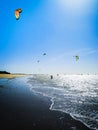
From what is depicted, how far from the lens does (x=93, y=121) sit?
1062 cm

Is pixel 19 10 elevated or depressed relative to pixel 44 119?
elevated

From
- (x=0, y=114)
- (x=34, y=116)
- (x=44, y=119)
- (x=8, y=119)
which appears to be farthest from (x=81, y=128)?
(x=0, y=114)

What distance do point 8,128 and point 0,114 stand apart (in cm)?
319

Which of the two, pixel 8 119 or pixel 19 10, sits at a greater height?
pixel 19 10

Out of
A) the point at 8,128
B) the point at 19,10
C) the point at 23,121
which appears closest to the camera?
the point at 8,128

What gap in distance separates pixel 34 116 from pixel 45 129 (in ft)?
9.01

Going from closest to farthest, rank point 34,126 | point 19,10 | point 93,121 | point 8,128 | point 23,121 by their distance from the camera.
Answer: point 8,128
point 34,126
point 23,121
point 93,121
point 19,10

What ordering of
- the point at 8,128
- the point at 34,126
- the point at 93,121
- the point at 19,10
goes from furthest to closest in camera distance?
the point at 19,10 < the point at 93,121 < the point at 34,126 < the point at 8,128

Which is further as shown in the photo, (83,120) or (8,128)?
Answer: (83,120)

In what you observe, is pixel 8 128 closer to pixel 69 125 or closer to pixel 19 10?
pixel 69 125

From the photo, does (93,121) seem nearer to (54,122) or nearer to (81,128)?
(81,128)

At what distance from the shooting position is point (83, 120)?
425 inches

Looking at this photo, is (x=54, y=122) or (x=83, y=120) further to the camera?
(x=83, y=120)

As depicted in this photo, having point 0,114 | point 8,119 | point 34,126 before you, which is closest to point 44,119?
point 34,126
